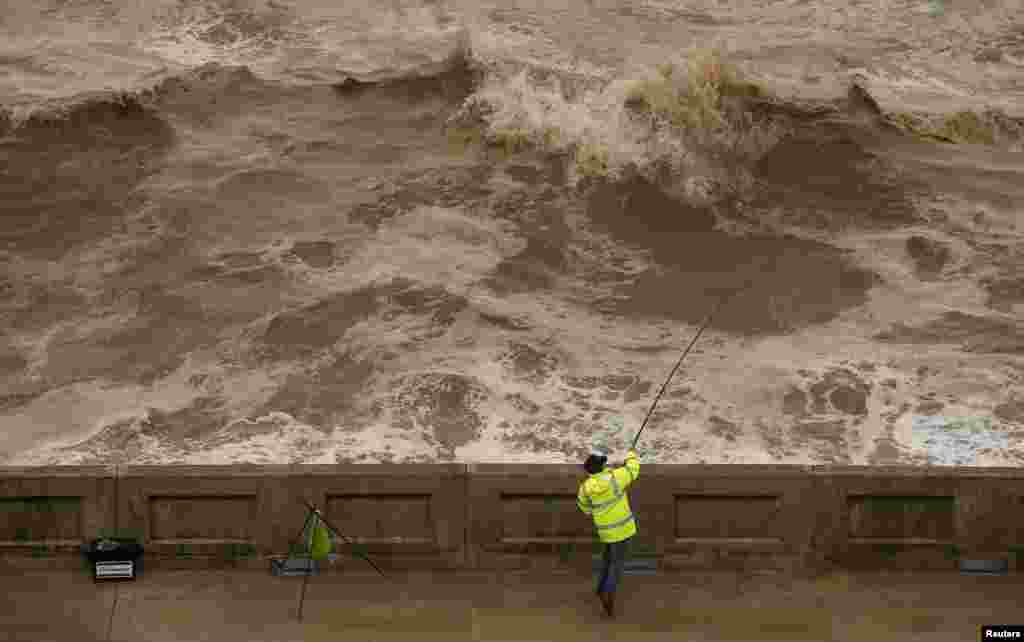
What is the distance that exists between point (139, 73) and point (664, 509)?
735 inches

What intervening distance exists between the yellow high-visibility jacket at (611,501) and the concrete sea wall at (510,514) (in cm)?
59

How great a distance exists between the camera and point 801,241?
20.7 meters

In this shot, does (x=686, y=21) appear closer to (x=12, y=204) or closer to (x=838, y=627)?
(x=12, y=204)

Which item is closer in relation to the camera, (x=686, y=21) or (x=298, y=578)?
(x=298, y=578)

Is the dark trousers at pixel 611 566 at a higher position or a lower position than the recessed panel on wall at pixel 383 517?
higher

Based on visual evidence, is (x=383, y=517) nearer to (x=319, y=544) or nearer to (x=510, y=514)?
(x=319, y=544)

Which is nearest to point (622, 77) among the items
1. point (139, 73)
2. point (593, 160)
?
point (593, 160)

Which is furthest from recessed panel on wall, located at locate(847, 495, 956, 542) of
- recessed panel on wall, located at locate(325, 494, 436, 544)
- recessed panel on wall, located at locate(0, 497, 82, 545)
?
recessed panel on wall, located at locate(0, 497, 82, 545)

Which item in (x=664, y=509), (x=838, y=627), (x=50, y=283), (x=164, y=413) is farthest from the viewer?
(x=50, y=283)

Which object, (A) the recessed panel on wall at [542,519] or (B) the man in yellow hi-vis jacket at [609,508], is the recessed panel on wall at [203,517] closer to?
(A) the recessed panel on wall at [542,519]

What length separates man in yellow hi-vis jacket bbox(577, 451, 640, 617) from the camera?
30.2 ft

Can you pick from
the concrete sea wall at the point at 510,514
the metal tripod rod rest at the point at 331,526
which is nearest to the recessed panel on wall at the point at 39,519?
the concrete sea wall at the point at 510,514

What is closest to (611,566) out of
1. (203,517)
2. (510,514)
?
(510,514)

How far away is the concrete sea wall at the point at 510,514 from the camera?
9.84 metres
